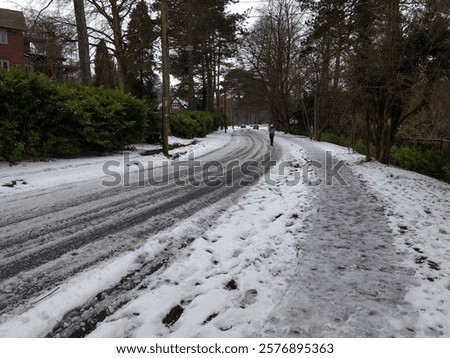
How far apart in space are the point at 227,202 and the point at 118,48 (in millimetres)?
17013

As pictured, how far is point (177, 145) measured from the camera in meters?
17.3

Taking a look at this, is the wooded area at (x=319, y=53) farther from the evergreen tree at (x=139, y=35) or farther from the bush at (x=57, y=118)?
the bush at (x=57, y=118)

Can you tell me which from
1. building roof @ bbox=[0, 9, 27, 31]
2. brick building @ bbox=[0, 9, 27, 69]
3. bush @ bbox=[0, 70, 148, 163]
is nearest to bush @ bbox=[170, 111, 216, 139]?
bush @ bbox=[0, 70, 148, 163]

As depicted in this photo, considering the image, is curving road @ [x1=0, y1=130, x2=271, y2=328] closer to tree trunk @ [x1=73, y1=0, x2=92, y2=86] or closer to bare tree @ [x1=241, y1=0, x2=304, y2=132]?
tree trunk @ [x1=73, y1=0, x2=92, y2=86]

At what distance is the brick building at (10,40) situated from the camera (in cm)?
2695

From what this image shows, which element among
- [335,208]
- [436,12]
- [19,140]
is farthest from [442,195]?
[19,140]

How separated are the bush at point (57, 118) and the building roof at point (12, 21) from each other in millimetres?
22934

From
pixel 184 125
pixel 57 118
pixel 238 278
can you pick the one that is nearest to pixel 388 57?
pixel 238 278

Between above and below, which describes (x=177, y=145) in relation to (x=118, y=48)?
below

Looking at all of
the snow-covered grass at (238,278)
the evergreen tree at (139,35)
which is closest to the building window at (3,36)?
the evergreen tree at (139,35)

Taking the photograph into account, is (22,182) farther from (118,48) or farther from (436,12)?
(118,48)

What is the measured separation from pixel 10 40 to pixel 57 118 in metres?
25.2

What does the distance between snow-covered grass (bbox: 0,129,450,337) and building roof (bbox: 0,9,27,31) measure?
3158 centimetres

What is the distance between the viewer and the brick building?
27.0 meters
